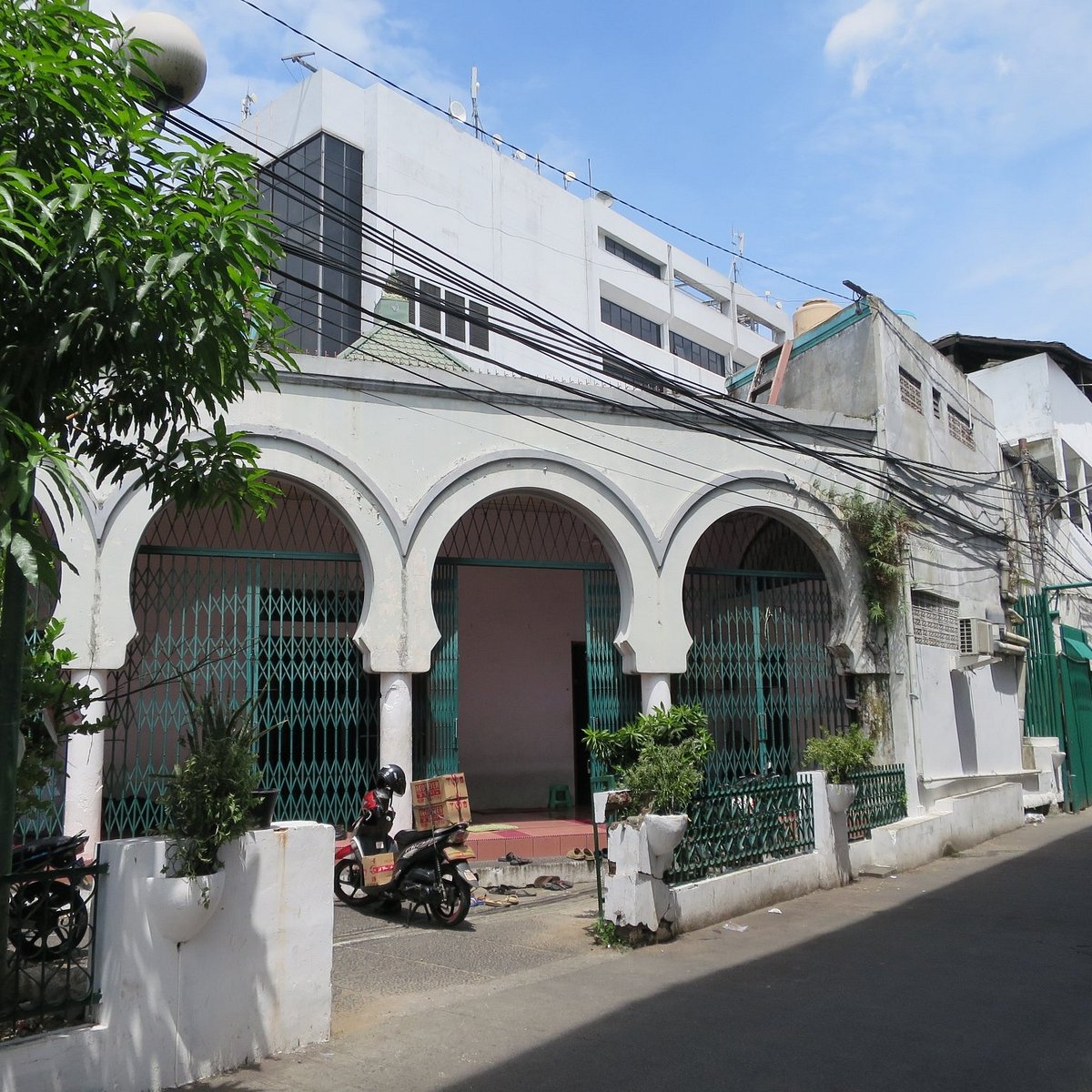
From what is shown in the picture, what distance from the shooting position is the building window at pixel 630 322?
3048cm

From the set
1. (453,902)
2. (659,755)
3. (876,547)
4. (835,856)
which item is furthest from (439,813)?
(876,547)

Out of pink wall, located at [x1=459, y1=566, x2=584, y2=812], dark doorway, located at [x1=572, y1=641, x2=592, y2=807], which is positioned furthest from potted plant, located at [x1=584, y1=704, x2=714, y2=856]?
dark doorway, located at [x1=572, y1=641, x2=592, y2=807]

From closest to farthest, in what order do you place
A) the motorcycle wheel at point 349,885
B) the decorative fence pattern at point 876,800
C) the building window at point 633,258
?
the motorcycle wheel at point 349,885 → the decorative fence pattern at point 876,800 → the building window at point 633,258

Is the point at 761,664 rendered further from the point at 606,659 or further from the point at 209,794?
the point at 209,794

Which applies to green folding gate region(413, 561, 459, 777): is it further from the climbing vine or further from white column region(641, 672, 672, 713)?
the climbing vine

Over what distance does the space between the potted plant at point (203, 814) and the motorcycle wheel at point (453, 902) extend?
123 inches

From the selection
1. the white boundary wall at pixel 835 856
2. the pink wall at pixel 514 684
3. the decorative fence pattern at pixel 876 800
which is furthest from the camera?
the pink wall at pixel 514 684

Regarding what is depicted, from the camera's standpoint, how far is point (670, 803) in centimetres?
702

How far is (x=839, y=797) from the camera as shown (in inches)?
364

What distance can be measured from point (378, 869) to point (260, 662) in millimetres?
2908

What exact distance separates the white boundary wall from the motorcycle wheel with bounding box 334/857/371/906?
258 centimetres

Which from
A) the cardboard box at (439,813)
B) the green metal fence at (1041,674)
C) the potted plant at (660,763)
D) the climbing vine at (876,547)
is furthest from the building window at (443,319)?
the potted plant at (660,763)

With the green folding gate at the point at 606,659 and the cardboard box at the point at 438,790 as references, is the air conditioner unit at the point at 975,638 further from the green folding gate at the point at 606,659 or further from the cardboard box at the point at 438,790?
the cardboard box at the point at 438,790

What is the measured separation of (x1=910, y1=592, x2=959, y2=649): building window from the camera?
12508mm
